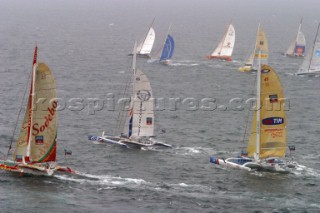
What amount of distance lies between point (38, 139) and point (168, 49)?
302 ft

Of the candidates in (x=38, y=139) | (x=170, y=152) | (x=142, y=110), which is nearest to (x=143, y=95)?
(x=142, y=110)

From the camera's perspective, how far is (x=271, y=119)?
87125mm

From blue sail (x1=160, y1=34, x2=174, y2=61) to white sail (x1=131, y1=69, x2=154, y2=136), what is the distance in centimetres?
7496

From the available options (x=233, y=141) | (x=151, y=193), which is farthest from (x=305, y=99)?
(x=151, y=193)

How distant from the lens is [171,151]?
315 ft

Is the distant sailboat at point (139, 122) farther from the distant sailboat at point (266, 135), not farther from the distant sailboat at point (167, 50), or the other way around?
the distant sailboat at point (167, 50)

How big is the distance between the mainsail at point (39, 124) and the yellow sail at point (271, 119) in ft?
78.0

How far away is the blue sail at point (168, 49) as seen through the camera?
17150 cm

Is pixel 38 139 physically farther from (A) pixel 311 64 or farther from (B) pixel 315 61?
(B) pixel 315 61

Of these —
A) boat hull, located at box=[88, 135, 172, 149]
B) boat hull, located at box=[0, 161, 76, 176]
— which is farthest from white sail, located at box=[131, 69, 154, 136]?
boat hull, located at box=[0, 161, 76, 176]

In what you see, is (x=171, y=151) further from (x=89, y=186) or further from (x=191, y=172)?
(x=89, y=186)

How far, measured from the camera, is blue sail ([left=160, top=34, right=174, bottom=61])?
172 meters

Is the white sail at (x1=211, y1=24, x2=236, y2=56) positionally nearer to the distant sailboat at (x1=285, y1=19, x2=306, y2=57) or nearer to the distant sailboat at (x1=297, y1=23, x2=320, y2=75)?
the distant sailboat at (x1=285, y1=19, x2=306, y2=57)

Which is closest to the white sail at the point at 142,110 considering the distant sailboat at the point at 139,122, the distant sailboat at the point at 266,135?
the distant sailboat at the point at 139,122
